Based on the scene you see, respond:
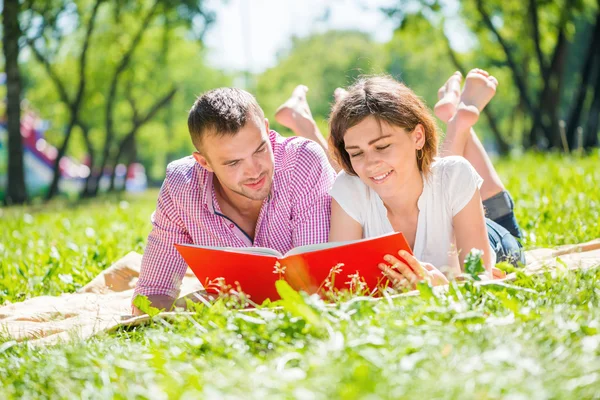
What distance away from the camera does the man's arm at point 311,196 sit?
376cm

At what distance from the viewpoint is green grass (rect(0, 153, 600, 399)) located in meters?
1.75

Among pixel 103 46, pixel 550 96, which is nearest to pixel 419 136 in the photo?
pixel 550 96

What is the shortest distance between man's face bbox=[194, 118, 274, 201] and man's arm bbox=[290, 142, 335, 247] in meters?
0.22

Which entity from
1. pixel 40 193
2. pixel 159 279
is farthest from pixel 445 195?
pixel 40 193

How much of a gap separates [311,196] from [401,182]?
1.62ft

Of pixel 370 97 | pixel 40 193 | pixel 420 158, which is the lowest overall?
pixel 40 193

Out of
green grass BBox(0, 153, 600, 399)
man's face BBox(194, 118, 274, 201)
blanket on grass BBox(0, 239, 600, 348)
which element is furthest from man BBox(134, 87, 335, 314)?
green grass BBox(0, 153, 600, 399)

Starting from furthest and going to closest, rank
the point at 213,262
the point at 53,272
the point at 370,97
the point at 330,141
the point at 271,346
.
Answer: the point at 53,272 → the point at 330,141 → the point at 370,97 → the point at 213,262 → the point at 271,346

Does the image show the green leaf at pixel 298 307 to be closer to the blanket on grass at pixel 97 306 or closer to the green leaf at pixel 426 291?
the green leaf at pixel 426 291

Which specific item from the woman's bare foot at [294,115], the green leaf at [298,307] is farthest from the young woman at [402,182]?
the woman's bare foot at [294,115]

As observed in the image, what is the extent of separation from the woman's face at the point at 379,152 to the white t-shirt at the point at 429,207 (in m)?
0.14

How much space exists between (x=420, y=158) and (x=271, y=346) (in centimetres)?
185

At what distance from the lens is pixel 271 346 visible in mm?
2295

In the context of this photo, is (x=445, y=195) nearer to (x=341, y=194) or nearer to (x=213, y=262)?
(x=341, y=194)
